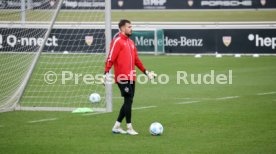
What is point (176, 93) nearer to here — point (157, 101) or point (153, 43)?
point (157, 101)

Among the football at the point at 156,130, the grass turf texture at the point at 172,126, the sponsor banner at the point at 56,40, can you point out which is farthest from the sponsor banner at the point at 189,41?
the football at the point at 156,130

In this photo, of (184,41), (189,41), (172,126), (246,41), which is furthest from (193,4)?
(172,126)

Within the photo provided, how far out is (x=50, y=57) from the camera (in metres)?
30.3

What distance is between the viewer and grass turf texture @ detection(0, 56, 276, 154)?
1273cm

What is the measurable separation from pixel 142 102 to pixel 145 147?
6.56m

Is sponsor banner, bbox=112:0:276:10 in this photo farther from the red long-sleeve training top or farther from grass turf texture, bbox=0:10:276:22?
the red long-sleeve training top

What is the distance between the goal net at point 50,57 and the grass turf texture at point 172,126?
Answer: 3.50 feet

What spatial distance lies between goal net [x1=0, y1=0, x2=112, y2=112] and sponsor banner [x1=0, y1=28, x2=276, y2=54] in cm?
7

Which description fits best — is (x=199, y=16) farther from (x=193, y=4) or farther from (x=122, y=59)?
(x=122, y=59)

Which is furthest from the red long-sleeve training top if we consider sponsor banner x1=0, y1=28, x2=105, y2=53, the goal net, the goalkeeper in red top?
sponsor banner x1=0, y1=28, x2=105, y2=53

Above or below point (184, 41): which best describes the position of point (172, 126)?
above

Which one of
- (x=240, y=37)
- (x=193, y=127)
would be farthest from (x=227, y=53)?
(x=193, y=127)

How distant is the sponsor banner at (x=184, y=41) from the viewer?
30172 mm

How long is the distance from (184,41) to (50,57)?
633cm
